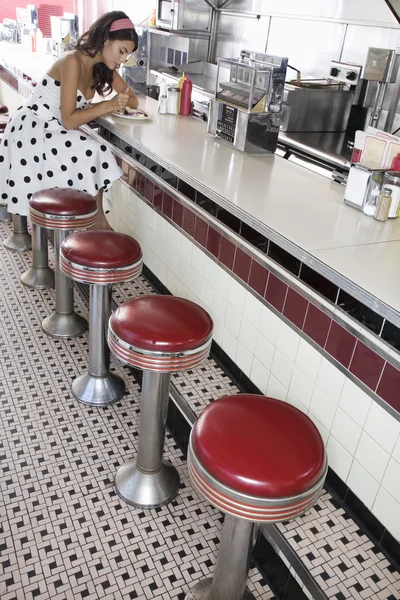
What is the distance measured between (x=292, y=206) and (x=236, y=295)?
49 centimetres

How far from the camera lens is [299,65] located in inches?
200

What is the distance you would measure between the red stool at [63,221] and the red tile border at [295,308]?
1.43 metres

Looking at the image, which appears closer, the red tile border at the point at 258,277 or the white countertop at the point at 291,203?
the white countertop at the point at 291,203

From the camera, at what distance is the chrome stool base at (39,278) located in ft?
12.8

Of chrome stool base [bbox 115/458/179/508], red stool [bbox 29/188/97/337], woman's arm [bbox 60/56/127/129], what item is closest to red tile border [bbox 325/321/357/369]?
chrome stool base [bbox 115/458/179/508]

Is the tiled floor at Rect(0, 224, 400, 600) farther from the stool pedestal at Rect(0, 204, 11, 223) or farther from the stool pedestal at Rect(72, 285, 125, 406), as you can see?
the stool pedestal at Rect(0, 204, 11, 223)

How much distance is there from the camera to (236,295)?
259 cm

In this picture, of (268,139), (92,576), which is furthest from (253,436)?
(268,139)

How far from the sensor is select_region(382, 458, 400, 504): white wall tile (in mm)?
1793

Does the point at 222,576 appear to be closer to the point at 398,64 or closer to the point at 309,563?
the point at 309,563

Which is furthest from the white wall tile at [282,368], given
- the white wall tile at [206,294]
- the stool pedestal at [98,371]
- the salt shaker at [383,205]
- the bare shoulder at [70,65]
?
the bare shoulder at [70,65]

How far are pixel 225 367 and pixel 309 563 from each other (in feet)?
3.70

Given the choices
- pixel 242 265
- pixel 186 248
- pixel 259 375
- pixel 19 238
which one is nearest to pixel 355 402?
pixel 259 375

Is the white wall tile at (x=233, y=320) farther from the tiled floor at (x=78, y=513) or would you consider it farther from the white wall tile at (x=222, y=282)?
the tiled floor at (x=78, y=513)
